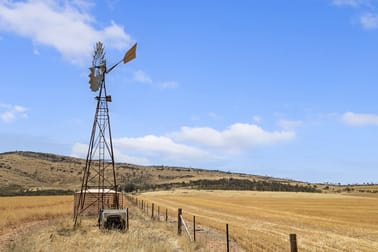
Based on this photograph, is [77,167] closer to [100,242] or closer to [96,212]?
[96,212]

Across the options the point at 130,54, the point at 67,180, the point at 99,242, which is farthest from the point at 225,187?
the point at 99,242

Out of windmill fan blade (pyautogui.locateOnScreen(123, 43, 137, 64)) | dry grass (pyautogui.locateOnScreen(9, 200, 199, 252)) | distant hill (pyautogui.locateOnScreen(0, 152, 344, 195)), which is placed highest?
distant hill (pyautogui.locateOnScreen(0, 152, 344, 195))

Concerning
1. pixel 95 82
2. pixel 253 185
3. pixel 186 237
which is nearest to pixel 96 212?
pixel 95 82

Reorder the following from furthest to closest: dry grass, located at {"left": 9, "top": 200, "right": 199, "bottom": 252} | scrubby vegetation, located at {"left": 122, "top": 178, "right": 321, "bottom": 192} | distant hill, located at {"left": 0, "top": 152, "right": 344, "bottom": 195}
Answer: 1. scrubby vegetation, located at {"left": 122, "top": 178, "right": 321, "bottom": 192}
2. distant hill, located at {"left": 0, "top": 152, "right": 344, "bottom": 195}
3. dry grass, located at {"left": 9, "top": 200, "right": 199, "bottom": 252}

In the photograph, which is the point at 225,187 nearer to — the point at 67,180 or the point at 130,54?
the point at 67,180

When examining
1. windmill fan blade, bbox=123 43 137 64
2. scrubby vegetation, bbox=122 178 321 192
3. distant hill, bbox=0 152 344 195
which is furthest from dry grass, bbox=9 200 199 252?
scrubby vegetation, bbox=122 178 321 192

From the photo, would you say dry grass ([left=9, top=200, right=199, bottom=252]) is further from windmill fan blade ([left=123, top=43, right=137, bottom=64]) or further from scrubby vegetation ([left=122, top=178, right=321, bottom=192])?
scrubby vegetation ([left=122, top=178, right=321, bottom=192])

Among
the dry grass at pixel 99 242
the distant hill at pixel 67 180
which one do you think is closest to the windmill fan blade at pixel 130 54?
the dry grass at pixel 99 242

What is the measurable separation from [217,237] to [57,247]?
382 inches

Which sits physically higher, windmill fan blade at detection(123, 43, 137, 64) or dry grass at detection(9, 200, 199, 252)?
windmill fan blade at detection(123, 43, 137, 64)

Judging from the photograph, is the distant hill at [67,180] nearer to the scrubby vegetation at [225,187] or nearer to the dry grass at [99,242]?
the scrubby vegetation at [225,187]

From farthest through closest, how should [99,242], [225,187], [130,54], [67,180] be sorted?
[67,180], [225,187], [130,54], [99,242]

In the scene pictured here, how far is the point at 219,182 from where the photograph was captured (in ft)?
496

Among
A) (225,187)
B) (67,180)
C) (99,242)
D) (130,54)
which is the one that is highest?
(67,180)
